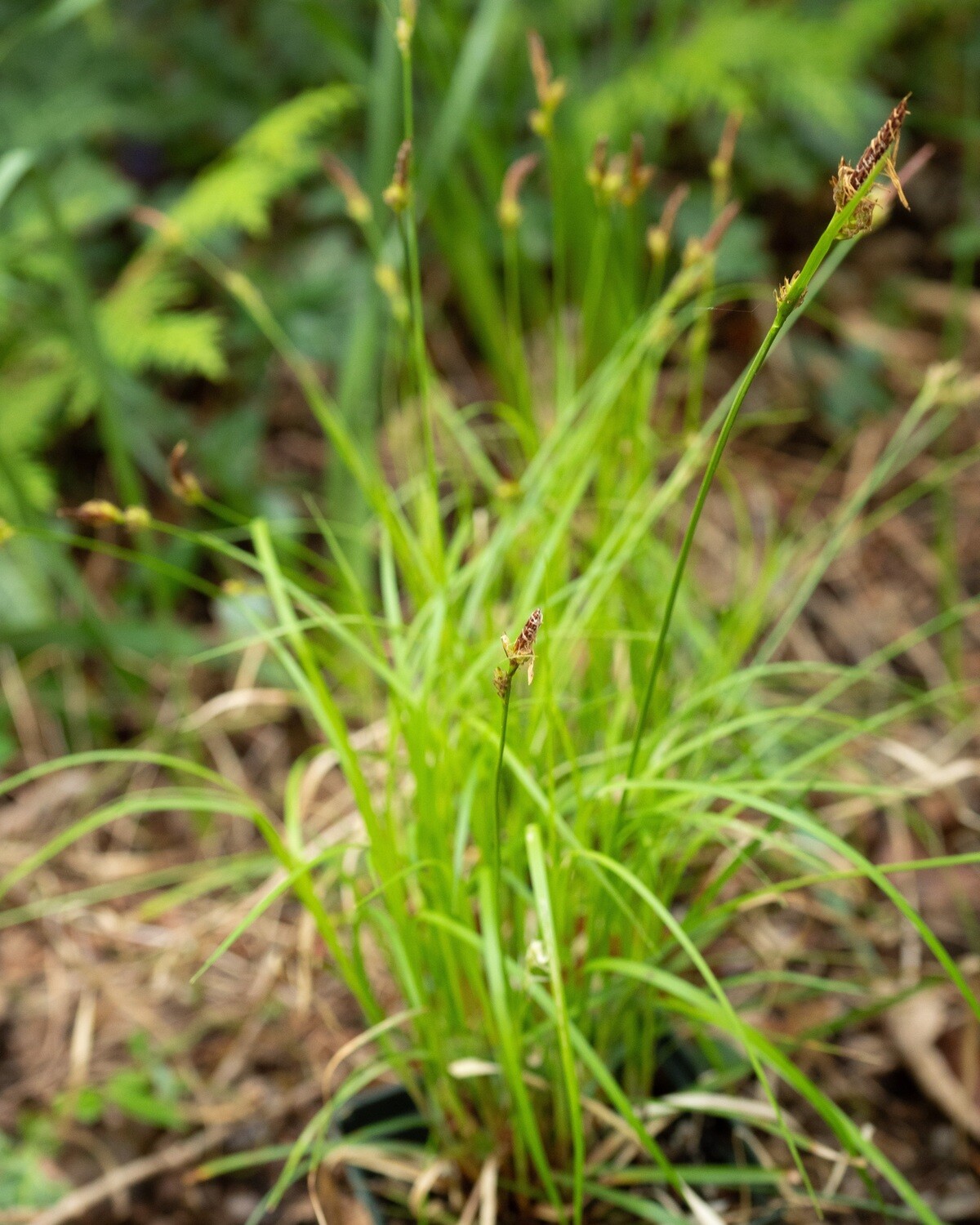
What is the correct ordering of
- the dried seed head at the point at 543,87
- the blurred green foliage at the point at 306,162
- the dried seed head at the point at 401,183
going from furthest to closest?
1. the blurred green foliage at the point at 306,162
2. the dried seed head at the point at 543,87
3. the dried seed head at the point at 401,183

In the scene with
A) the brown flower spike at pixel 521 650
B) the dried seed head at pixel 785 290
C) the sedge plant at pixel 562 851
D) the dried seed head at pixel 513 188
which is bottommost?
the sedge plant at pixel 562 851

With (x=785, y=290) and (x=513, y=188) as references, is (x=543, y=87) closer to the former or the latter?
(x=513, y=188)

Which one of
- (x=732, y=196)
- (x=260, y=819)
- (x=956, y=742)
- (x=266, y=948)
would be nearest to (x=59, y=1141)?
(x=266, y=948)

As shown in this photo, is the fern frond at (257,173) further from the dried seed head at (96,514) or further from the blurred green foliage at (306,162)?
the dried seed head at (96,514)

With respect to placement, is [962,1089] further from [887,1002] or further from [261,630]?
[261,630]

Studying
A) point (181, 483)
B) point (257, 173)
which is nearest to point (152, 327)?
point (257, 173)

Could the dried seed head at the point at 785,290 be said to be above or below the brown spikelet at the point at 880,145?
below

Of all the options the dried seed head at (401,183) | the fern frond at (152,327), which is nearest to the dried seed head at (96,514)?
the dried seed head at (401,183)

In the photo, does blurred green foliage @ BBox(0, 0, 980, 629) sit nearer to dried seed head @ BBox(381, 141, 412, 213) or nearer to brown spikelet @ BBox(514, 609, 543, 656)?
dried seed head @ BBox(381, 141, 412, 213)
